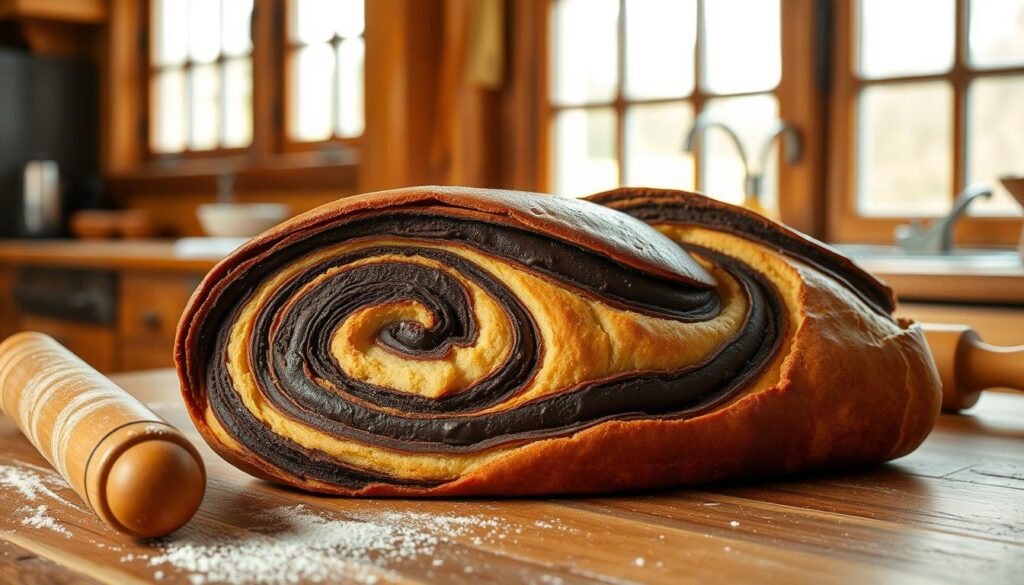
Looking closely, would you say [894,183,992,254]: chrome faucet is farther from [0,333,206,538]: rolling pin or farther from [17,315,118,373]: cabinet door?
[17,315,118,373]: cabinet door

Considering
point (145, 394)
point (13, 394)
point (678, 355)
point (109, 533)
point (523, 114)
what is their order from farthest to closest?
1. point (523, 114)
2. point (145, 394)
3. point (13, 394)
4. point (678, 355)
5. point (109, 533)

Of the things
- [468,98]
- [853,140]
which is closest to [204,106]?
[468,98]

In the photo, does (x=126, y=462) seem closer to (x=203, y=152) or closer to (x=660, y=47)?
(x=660, y=47)

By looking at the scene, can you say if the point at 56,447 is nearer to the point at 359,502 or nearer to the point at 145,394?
Answer: the point at 359,502

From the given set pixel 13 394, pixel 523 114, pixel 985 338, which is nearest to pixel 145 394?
pixel 13 394

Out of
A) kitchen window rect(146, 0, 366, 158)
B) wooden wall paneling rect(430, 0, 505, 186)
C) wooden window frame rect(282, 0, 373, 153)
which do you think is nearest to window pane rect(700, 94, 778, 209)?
wooden wall paneling rect(430, 0, 505, 186)
